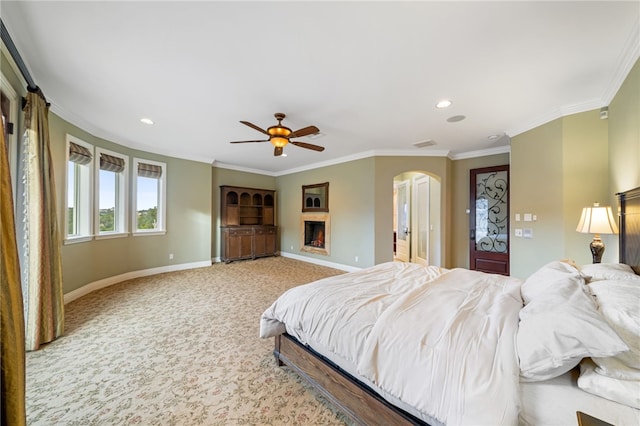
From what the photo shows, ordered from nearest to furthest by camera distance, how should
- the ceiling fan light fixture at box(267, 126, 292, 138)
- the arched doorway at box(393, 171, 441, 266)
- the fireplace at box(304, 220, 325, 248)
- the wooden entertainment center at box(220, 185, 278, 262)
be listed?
the ceiling fan light fixture at box(267, 126, 292, 138) → the arched doorway at box(393, 171, 441, 266) → the wooden entertainment center at box(220, 185, 278, 262) → the fireplace at box(304, 220, 325, 248)

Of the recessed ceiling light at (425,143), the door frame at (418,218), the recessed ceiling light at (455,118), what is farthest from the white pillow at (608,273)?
the door frame at (418,218)

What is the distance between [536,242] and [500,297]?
2499 millimetres

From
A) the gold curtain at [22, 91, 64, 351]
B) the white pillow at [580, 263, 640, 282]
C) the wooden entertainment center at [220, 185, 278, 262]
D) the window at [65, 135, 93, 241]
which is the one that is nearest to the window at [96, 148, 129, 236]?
the window at [65, 135, 93, 241]

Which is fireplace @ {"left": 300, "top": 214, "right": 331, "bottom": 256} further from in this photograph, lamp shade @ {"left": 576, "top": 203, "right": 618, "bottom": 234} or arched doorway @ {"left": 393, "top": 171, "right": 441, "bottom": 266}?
lamp shade @ {"left": 576, "top": 203, "right": 618, "bottom": 234}

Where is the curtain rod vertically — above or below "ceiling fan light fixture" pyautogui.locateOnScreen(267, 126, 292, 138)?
above

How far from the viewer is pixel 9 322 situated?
3.17ft

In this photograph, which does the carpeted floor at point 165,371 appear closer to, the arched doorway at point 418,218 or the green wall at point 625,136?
the green wall at point 625,136

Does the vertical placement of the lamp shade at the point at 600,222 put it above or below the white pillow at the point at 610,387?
above

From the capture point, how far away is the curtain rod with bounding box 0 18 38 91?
173 centimetres

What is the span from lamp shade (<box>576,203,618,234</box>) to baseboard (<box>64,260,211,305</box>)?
6.25 metres

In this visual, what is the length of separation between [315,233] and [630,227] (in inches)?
213

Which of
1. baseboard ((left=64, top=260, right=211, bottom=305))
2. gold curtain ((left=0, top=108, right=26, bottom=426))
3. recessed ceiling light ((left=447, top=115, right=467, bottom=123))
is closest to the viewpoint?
gold curtain ((left=0, top=108, right=26, bottom=426))

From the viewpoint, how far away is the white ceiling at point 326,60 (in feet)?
5.26

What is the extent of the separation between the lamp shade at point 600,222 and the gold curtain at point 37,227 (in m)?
5.20
